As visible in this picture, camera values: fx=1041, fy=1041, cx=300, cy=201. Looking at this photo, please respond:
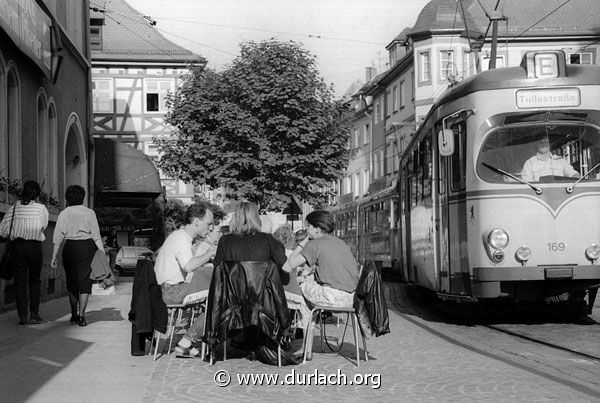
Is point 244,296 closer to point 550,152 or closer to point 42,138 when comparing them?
point 550,152

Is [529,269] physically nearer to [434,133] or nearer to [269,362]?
[434,133]

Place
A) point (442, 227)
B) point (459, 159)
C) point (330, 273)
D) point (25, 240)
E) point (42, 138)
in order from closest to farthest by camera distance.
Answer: point (330, 273), point (25, 240), point (459, 159), point (442, 227), point (42, 138)

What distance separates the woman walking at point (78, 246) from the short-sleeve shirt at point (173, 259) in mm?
2523

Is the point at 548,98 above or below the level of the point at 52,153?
below

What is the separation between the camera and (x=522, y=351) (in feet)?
35.4

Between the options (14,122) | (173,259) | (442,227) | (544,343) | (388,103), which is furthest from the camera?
(388,103)

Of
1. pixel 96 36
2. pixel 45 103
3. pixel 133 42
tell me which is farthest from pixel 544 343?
pixel 133 42

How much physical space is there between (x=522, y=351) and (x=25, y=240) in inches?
233

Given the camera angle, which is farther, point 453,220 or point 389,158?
point 389,158

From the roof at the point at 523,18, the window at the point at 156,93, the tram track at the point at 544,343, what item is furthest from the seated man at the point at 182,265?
the roof at the point at 523,18

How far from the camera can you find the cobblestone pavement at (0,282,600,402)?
7438 mm

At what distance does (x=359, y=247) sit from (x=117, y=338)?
25.0 metres

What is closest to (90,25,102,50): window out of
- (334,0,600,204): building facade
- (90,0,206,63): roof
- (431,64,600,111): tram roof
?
(90,0,206,63): roof

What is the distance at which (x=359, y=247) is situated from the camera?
36.1 meters
